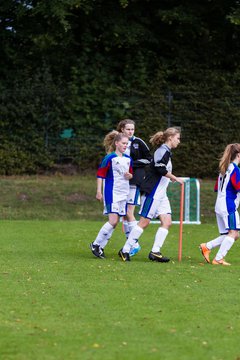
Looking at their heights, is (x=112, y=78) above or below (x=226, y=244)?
above

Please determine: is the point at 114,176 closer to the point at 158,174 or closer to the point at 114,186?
the point at 114,186

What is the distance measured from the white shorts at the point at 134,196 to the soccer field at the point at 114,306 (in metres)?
0.85

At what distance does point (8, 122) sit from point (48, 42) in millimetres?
2815

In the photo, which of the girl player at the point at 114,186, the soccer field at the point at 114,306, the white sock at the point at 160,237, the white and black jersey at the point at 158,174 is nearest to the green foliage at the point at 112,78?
the soccer field at the point at 114,306

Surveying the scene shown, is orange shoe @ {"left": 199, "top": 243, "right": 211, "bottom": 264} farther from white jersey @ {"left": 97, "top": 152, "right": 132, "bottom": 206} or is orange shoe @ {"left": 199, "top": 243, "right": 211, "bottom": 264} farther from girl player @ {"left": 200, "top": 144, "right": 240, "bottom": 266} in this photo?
white jersey @ {"left": 97, "top": 152, "right": 132, "bottom": 206}

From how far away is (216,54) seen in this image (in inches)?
1131

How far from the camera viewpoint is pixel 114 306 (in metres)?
9.16

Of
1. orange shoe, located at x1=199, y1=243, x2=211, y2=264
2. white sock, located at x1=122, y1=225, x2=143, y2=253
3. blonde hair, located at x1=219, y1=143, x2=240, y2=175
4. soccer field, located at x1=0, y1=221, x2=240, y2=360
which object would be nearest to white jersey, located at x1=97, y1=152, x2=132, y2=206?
white sock, located at x1=122, y1=225, x2=143, y2=253

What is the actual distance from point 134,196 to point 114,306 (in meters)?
5.35

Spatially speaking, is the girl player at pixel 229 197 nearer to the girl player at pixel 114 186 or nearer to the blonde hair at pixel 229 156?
the blonde hair at pixel 229 156

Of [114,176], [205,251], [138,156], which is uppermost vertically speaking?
[138,156]

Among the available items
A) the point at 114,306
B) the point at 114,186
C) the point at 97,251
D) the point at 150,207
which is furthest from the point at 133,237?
the point at 114,306

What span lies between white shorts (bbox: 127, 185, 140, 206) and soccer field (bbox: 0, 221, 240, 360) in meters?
0.85

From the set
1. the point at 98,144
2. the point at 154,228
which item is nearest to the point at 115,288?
the point at 154,228
